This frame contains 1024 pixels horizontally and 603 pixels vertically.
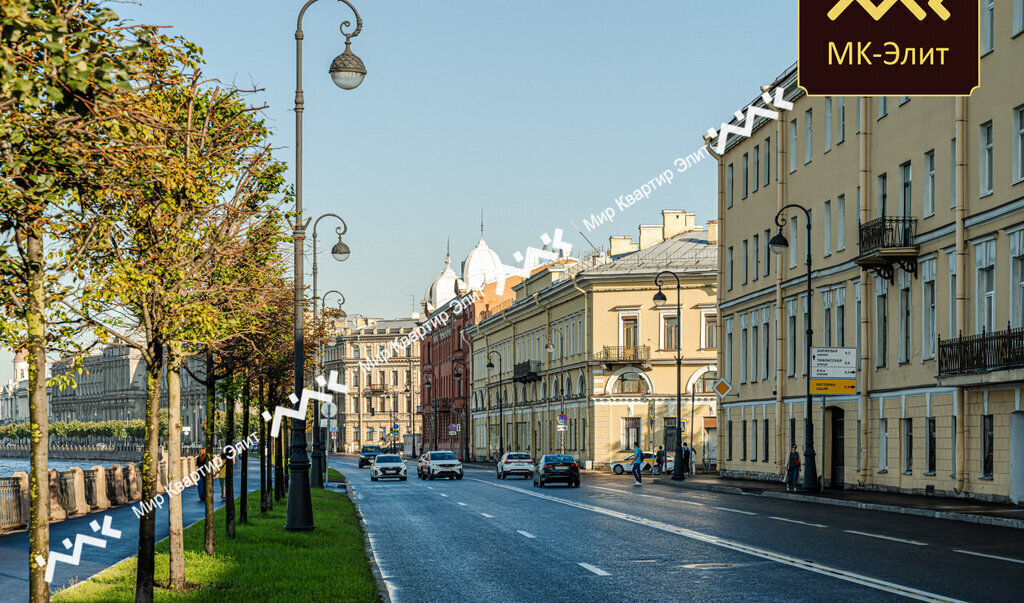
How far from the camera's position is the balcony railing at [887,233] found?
119 feet

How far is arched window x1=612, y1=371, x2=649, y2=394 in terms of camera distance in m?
72.4

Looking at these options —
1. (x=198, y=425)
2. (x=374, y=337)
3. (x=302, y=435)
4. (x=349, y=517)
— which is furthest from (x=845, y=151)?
(x=198, y=425)

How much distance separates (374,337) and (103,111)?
152 metres

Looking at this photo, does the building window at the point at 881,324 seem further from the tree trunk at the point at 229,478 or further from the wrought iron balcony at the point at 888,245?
the tree trunk at the point at 229,478

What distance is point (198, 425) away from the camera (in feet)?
589

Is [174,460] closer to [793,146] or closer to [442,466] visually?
[793,146]

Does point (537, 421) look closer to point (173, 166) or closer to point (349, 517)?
point (349, 517)

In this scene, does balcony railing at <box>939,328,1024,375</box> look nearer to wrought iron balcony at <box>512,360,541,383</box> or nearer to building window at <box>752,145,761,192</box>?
building window at <box>752,145,761,192</box>

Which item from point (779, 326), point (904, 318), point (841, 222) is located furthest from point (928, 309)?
point (779, 326)

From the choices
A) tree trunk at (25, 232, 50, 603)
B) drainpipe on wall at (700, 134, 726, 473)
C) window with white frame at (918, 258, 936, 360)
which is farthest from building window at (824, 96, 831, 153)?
tree trunk at (25, 232, 50, 603)

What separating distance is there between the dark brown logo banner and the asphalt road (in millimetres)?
4937

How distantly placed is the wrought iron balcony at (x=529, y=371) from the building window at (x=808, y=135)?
40.5m

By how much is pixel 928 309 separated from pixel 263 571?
84.8ft

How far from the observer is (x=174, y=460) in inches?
509
